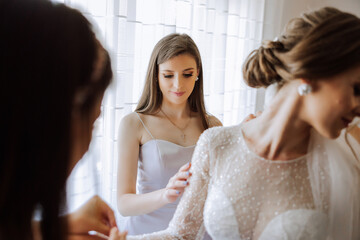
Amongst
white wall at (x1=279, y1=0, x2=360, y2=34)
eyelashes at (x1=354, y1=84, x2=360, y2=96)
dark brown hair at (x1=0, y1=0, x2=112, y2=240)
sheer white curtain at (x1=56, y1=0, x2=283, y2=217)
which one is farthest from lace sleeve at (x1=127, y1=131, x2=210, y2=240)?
white wall at (x1=279, y1=0, x2=360, y2=34)

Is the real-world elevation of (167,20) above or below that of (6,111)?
above

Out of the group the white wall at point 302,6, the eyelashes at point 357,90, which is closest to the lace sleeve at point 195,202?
the eyelashes at point 357,90

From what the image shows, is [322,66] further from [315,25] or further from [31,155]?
→ [31,155]

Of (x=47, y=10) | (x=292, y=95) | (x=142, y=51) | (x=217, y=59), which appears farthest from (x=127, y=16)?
(x=47, y=10)

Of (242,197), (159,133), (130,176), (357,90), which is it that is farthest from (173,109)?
(357,90)

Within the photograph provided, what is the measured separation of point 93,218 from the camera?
3.16 feet

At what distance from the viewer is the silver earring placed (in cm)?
92

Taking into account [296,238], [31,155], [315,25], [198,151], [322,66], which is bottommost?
[296,238]

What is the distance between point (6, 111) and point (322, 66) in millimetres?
750

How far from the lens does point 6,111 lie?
562 mm

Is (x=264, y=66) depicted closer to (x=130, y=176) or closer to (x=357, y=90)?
(x=357, y=90)

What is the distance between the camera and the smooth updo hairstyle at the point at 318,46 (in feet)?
2.83

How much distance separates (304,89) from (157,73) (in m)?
0.91

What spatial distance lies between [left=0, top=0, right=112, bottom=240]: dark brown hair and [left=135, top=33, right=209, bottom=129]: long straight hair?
1012mm
